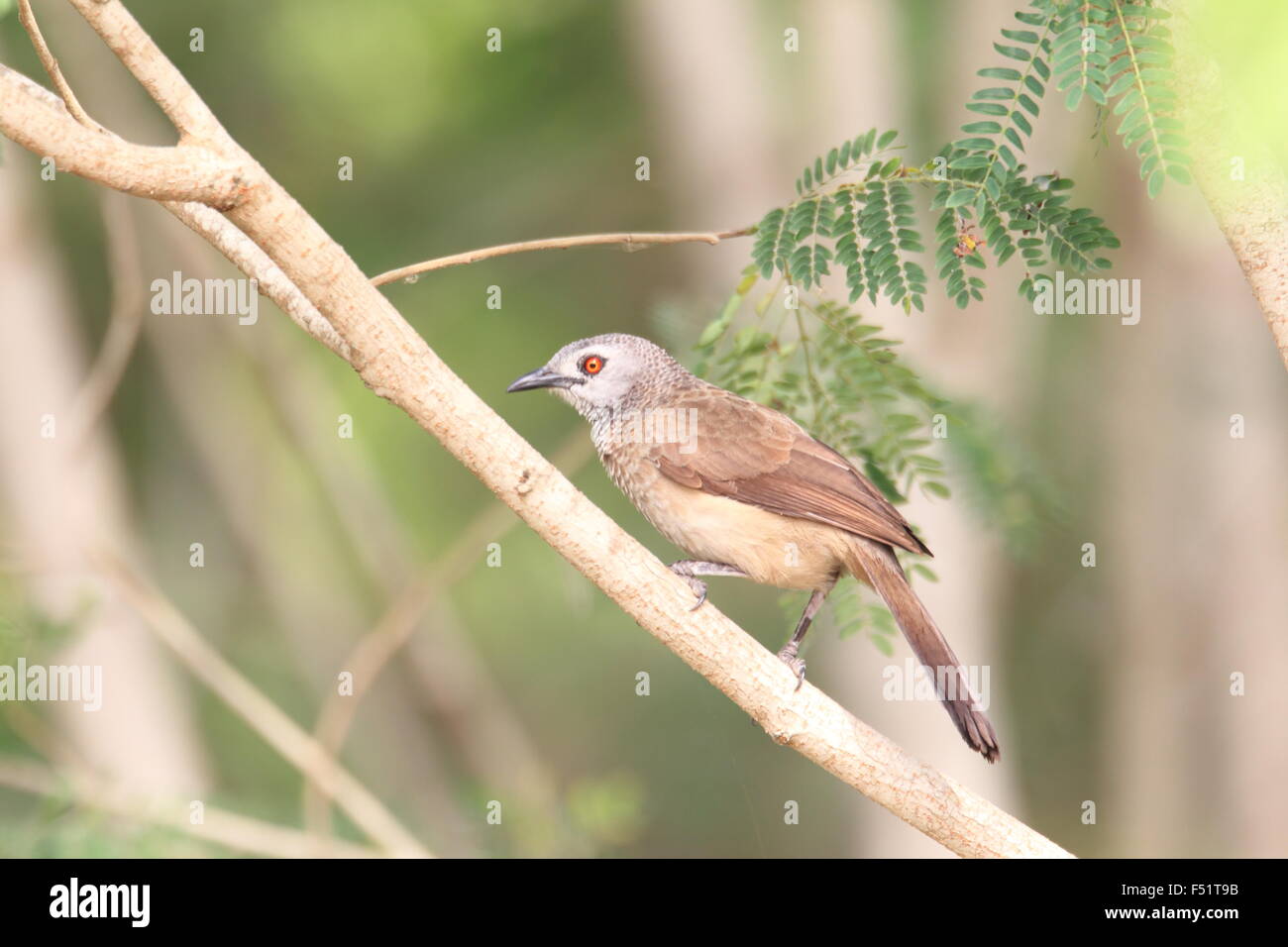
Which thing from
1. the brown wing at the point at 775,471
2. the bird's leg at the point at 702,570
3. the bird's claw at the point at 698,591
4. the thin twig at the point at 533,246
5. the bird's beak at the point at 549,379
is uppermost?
the thin twig at the point at 533,246

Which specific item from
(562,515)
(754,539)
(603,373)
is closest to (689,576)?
(754,539)

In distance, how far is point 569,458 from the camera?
7035mm

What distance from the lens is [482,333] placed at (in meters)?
10.6

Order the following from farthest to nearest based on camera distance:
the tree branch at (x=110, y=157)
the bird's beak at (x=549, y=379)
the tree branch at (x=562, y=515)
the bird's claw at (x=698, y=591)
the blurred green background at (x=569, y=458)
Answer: the blurred green background at (x=569, y=458)
the bird's beak at (x=549, y=379)
the bird's claw at (x=698, y=591)
the tree branch at (x=562, y=515)
the tree branch at (x=110, y=157)

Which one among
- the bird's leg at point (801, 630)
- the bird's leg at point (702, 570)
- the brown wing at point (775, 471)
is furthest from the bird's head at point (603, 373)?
the bird's leg at point (801, 630)

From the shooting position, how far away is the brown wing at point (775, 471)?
4473mm

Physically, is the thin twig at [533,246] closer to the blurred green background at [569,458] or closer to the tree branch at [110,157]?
the tree branch at [110,157]

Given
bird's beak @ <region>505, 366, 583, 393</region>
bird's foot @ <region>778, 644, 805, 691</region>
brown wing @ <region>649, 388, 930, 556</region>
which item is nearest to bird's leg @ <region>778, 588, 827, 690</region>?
bird's foot @ <region>778, 644, 805, 691</region>

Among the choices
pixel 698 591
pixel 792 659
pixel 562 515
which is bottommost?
pixel 792 659

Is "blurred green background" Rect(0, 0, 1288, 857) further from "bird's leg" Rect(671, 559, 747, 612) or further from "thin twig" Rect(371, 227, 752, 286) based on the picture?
"thin twig" Rect(371, 227, 752, 286)

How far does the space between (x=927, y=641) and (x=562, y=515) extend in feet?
4.68

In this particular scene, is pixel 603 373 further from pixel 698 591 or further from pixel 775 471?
pixel 698 591

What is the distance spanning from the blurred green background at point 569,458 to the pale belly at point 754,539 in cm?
202

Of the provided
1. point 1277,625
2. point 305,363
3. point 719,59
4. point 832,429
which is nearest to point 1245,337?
point 1277,625
